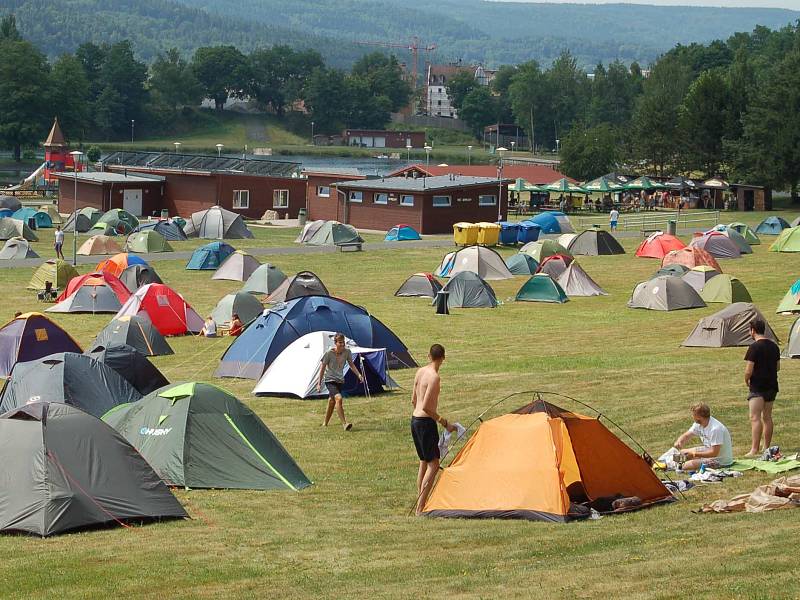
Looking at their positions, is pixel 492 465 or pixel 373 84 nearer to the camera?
pixel 492 465

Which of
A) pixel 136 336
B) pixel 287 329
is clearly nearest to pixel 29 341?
pixel 136 336

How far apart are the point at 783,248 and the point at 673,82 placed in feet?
A: 280

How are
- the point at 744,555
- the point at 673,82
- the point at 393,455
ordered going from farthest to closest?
the point at 673,82 → the point at 393,455 → the point at 744,555

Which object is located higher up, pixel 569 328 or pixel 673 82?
pixel 673 82

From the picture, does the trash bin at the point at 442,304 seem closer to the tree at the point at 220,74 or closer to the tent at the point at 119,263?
the tent at the point at 119,263

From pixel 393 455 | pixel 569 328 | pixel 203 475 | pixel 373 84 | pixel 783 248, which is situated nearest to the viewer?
pixel 203 475

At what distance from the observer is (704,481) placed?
13312mm

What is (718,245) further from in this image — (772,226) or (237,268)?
(237,268)

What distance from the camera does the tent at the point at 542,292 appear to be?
3666 centimetres

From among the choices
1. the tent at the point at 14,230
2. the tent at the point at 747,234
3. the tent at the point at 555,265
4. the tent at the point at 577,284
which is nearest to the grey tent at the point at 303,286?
the tent at the point at 577,284

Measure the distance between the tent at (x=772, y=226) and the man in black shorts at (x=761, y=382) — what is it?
44.5 metres

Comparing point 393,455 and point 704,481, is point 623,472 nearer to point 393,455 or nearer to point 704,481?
point 704,481

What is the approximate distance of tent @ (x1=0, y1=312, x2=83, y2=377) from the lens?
2381cm

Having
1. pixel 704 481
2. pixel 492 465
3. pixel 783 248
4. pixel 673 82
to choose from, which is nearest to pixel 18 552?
pixel 492 465
